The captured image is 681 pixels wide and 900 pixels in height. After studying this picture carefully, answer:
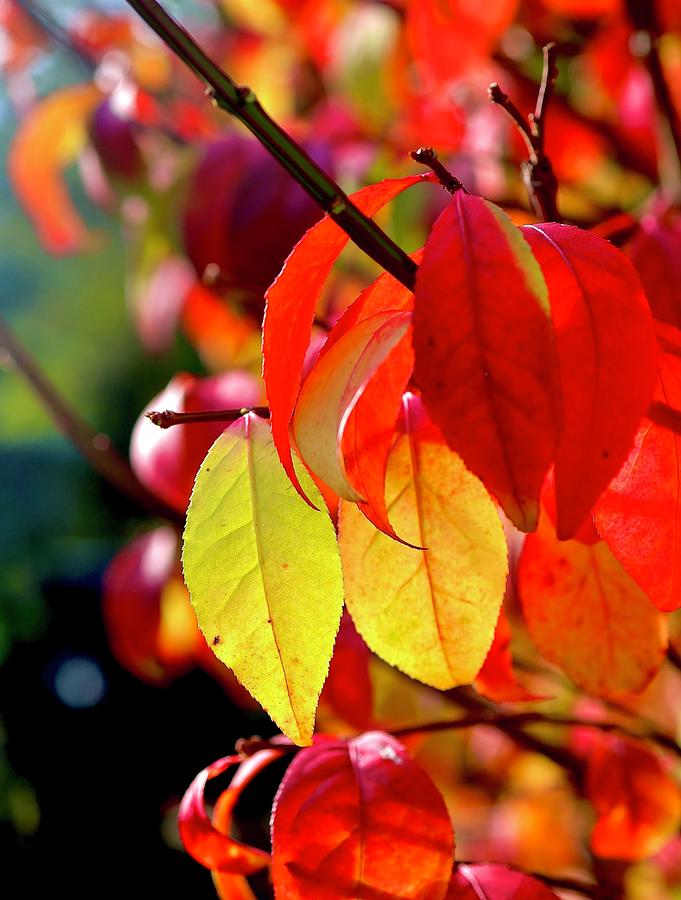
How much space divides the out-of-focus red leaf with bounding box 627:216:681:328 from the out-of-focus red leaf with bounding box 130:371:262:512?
268 millimetres

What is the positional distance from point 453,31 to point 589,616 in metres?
0.63

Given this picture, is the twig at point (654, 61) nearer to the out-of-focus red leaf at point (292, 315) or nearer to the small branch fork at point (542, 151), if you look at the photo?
the small branch fork at point (542, 151)

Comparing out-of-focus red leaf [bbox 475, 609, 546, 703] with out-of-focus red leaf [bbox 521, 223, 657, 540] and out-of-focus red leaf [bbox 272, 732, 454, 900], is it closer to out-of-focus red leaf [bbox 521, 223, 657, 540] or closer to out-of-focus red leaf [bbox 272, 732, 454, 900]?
out-of-focus red leaf [bbox 272, 732, 454, 900]

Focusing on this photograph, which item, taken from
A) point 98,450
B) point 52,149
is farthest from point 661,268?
point 52,149

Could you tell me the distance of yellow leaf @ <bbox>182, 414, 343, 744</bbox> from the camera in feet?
1.22

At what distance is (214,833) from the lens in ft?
1.59

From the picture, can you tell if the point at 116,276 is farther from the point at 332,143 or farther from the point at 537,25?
the point at 332,143

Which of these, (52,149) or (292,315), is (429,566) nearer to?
(292,315)

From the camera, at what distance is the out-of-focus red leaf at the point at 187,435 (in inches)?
25.5

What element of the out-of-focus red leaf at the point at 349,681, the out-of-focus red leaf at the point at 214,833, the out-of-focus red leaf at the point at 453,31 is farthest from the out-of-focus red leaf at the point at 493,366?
the out-of-focus red leaf at the point at 453,31

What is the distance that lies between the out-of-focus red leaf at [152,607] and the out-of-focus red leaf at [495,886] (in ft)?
1.35

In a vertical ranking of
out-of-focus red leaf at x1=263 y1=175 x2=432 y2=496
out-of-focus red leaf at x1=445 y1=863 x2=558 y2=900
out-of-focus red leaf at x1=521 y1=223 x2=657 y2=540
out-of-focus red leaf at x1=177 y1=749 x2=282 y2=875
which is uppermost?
out-of-focus red leaf at x1=263 y1=175 x2=432 y2=496

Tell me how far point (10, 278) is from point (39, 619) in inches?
98.4

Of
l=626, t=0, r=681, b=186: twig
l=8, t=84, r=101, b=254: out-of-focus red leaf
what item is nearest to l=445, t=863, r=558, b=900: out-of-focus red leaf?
l=626, t=0, r=681, b=186: twig
